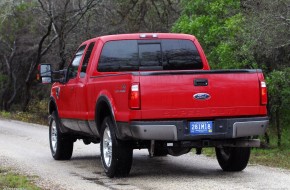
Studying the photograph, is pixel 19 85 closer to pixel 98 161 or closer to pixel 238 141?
pixel 98 161

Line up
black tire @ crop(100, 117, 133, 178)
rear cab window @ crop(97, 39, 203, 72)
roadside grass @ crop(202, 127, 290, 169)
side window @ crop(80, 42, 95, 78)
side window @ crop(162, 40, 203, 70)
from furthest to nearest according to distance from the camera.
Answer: roadside grass @ crop(202, 127, 290, 169), side window @ crop(80, 42, 95, 78), side window @ crop(162, 40, 203, 70), rear cab window @ crop(97, 39, 203, 72), black tire @ crop(100, 117, 133, 178)

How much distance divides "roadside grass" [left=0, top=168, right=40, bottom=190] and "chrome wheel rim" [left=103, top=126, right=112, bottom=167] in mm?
1149

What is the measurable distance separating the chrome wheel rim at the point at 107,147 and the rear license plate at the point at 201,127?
1.31 metres

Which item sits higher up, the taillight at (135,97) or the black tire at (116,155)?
the taillight at (135,97)

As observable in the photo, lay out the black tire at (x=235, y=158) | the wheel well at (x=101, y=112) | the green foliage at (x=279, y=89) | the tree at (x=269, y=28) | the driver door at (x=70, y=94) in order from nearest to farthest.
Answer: the wheel well at (x=101, y=112) < the black tire at (x=235, y=158) < the driver door at (x=70, y=94) < the tree at (x=269, y=28) < the green foliage at (x=279, y=89)

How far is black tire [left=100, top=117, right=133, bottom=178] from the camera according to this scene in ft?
32.9

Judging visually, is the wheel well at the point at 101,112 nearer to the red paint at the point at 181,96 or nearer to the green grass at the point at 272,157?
the red paint at the point at 181,96

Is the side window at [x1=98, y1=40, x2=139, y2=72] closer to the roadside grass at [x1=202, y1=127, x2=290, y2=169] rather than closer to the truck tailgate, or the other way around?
the truck tailgate

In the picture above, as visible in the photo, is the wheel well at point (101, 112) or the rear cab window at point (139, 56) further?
the rear cab window at point (139, 56)

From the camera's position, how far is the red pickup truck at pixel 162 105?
9539 millimetres

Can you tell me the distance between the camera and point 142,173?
10961 mm

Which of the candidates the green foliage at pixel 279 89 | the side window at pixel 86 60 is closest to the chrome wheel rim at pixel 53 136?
the side window at pixel 86 60

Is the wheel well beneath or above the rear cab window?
beneath

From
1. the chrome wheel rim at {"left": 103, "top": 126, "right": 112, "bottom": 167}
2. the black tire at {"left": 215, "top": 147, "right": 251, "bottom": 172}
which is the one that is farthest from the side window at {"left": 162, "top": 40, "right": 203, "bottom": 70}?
the chrome wheel rim at {"left": 103, "top": 126, "right": 112, "bottom": 167}
